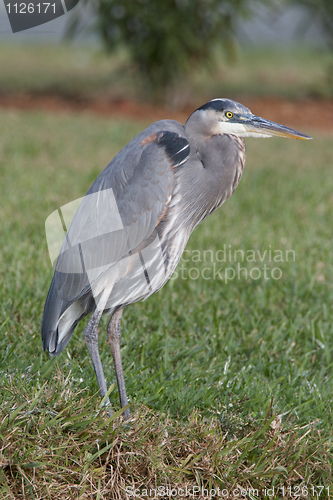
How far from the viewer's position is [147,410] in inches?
99.3

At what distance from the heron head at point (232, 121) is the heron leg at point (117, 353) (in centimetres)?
104

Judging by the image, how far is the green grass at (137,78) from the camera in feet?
42.2

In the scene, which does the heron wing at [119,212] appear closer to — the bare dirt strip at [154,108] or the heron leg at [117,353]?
the heron leg at [117,353]

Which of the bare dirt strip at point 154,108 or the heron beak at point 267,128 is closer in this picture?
the heron beak at point 267,128

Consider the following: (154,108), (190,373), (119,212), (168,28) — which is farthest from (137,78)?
(119,212)

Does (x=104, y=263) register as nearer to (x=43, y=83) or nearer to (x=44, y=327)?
(x=44, y=327)

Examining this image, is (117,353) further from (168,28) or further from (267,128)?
(168,28)

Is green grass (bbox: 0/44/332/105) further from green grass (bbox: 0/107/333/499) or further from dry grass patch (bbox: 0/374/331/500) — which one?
dry grass patch (bbox: 0/374/331/500)

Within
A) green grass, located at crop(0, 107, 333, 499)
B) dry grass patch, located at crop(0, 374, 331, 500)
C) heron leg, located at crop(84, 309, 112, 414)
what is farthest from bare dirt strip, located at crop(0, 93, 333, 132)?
dry grass patch, located at crop(0, 374, 331, 500)

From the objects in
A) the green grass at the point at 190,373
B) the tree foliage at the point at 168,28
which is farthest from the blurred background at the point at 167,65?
the green grass at the point at 190,373

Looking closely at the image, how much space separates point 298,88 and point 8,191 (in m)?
12.0

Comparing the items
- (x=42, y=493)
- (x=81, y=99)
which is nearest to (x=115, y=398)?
(x=42, y=493)

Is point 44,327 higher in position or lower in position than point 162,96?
higher

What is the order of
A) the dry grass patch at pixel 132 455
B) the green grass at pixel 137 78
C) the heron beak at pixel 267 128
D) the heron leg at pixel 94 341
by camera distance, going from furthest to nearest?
the green grass at pixel 137 78 < the heron leg at pixel 94 341 < the heron beak at pixel 267 128 < the dry grass patch at pixel 132 455
